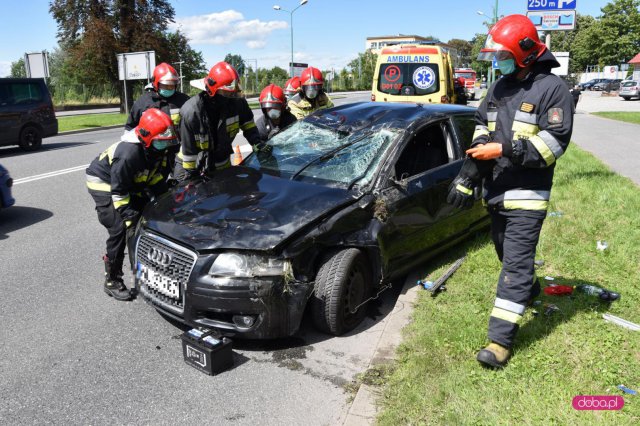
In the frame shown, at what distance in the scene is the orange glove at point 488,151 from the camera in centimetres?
293

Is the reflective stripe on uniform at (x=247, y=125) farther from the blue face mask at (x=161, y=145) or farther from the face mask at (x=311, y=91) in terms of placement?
the blue face mask at (x=161, y=145)

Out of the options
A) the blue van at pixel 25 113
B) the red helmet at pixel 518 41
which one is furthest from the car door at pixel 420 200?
the blue van at pixel 25 113

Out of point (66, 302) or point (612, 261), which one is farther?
point (612, 261)

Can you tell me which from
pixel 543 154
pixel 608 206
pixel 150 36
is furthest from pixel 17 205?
pixel 150 36

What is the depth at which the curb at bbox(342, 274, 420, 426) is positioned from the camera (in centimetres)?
270

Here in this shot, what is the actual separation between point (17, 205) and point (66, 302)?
396 cm

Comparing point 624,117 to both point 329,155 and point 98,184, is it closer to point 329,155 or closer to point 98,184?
point 329,155

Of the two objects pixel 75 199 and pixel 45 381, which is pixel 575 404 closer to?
pixel 45 381

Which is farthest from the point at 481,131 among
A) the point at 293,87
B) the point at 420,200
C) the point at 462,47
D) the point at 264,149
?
the point at 462,47

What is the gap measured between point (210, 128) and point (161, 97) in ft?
4.77

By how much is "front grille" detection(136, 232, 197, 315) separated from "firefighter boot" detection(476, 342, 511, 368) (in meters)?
1.81

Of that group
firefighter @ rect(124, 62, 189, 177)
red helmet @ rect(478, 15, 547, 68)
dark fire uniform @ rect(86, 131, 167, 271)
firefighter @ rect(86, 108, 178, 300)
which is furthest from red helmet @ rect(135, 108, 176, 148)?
red helmet @ rect(478, 15, 547, 68)

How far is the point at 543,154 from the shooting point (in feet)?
9.32

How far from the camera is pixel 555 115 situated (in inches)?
113
